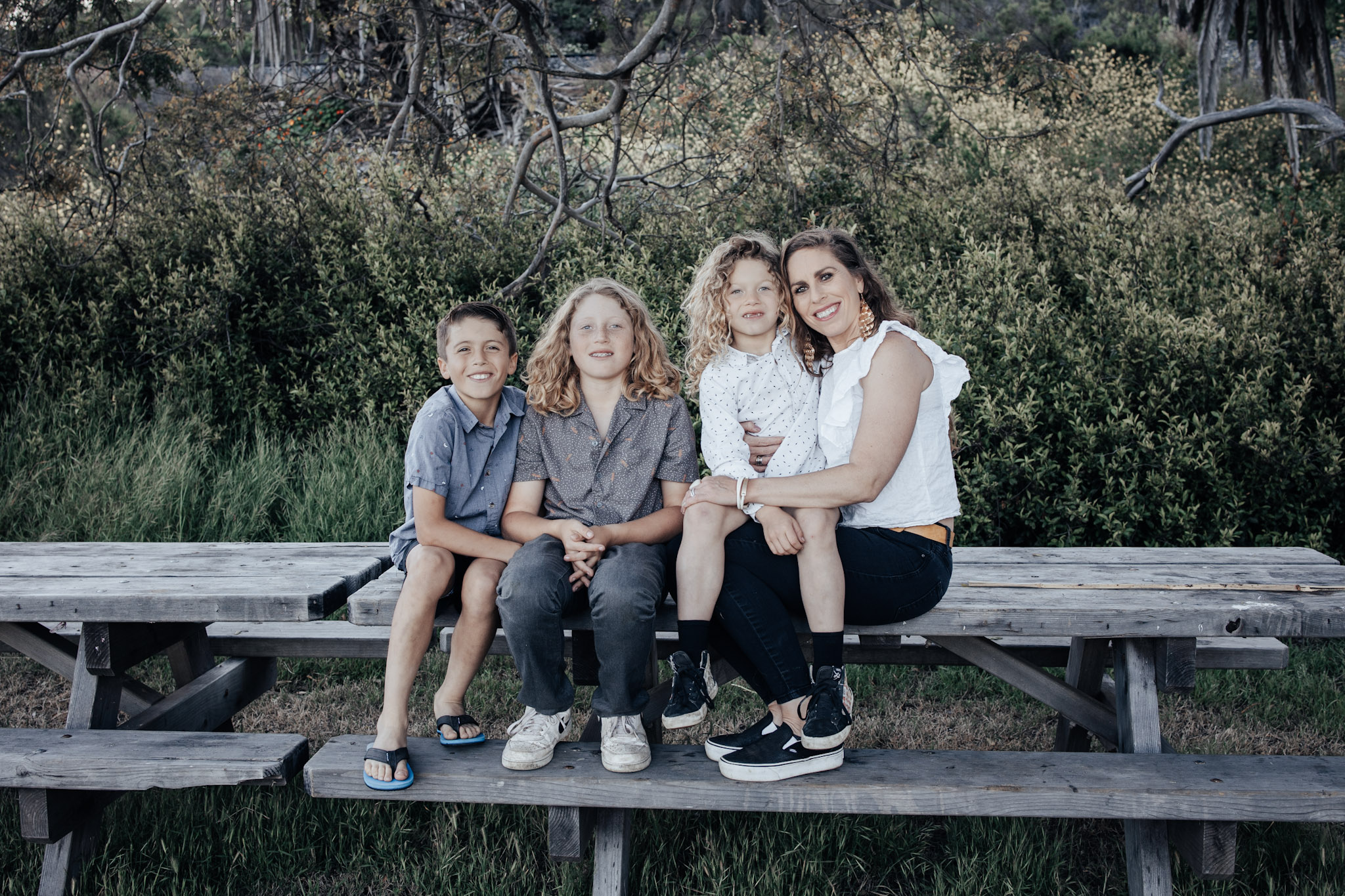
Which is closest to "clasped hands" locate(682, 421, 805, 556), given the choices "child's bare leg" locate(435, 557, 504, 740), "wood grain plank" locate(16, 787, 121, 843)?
"child's bare leg" locate(435, 557, 504, 740)

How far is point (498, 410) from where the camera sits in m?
2.81

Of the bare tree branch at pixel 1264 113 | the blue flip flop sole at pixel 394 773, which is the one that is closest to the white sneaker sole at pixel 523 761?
the blue flip flop sole at pixel 394 773

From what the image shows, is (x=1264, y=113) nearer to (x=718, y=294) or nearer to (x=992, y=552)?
(x=992, y=552)

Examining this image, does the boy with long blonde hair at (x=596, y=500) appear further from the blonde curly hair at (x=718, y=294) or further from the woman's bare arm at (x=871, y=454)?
the woman's bare arm at (x=871, y=454)

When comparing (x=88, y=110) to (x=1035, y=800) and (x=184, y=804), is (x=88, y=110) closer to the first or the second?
(x=184, y=804)

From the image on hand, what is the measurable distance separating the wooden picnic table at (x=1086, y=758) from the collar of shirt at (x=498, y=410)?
0.48m

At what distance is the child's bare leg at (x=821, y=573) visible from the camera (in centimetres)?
232

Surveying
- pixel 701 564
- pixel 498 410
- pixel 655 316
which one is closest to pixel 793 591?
pixel 701 564

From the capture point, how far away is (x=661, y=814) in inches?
106

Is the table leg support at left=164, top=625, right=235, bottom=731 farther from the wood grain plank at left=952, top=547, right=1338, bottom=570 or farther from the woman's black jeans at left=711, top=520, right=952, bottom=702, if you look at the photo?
the wood grain plank at left=952, top=547, right=1338, bottom=570

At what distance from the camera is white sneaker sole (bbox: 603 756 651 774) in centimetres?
216

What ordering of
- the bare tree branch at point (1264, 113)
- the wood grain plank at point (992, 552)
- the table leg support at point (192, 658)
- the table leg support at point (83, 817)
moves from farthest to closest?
the bare tree branch at point (1264, 113)
the table leg support at point (192, 658)
the wood grain plank at point (992, 552)
the table leg support at point (83, 817)

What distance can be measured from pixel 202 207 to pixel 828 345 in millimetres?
4700

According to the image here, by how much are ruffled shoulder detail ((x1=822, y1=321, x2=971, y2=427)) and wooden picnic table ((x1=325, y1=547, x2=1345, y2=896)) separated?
55 centimetres
